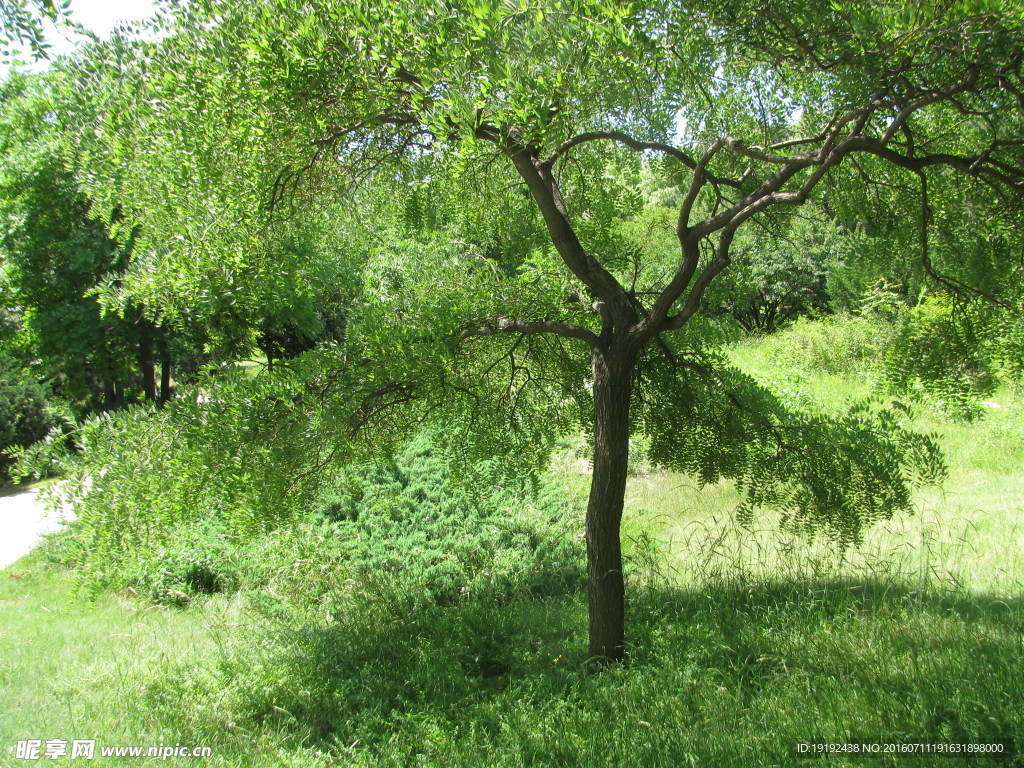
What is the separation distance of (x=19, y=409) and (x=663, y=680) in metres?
21.1

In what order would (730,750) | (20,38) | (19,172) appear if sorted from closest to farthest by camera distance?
(730,750), (20,38), (19,172)

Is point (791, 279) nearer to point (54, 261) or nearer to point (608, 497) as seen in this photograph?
point (54, 261)

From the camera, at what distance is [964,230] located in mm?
5305

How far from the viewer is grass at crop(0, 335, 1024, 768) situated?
12.2 feet

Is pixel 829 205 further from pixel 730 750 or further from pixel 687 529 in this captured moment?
pixel 730 750

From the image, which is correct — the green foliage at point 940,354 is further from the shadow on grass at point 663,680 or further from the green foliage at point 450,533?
the green foliage at point 450,533

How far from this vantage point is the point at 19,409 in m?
19.6

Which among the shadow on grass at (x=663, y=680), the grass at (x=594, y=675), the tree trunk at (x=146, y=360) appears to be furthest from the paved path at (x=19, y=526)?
the shadow on grass at (x=663, y=680)

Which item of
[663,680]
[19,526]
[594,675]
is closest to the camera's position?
[663,680]

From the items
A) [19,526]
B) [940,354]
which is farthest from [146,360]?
[940,354]

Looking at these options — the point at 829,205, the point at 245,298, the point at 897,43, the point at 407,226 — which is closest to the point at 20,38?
the point at 245,298

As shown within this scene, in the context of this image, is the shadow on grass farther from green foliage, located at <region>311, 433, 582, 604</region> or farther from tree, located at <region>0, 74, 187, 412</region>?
tree, located at <region>0, 74, 187, 412</region>

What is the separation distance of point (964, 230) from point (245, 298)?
532 cm

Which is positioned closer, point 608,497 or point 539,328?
point 608,497
